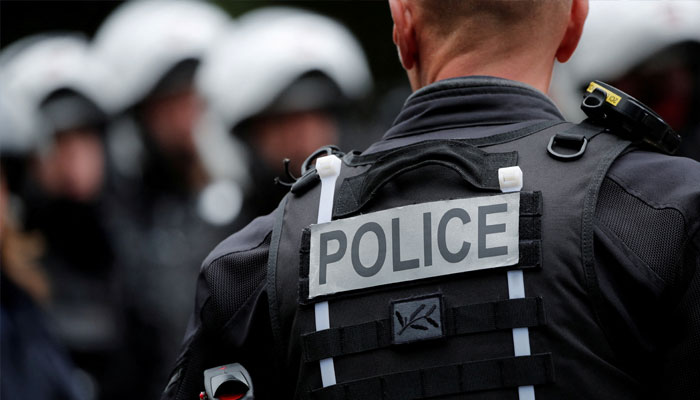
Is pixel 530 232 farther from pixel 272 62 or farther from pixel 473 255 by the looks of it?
pixel 272 62

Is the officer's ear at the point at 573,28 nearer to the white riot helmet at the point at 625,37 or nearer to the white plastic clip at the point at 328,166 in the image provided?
the white plastic clip at the point at 328,166

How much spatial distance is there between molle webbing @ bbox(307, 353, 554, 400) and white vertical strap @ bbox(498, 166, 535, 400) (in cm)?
1

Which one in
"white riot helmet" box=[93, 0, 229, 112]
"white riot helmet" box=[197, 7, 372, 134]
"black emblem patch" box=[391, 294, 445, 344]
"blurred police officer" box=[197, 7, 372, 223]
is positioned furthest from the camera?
"white riot helmet" box=[93, 0, 229, 112]

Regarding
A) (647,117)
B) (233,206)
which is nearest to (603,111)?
(647,117)

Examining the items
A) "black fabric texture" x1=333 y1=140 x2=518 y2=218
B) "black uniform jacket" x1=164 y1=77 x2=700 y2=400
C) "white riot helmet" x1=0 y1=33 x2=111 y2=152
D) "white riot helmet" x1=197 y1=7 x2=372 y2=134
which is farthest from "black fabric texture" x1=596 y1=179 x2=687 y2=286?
"white riot helmet" x1=0 y1=33 x2=111 y2=152

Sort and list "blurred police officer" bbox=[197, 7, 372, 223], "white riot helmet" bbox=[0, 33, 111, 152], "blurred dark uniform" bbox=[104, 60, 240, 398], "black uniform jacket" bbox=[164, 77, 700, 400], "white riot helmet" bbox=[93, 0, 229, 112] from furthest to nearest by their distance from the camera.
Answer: "white riot helmet" bbox=[93, 0, 229, 112]
"white riot helmet" bbox=[0, 33, 111, 152]
"blurred police officer" bbox=[197, 7, 372, 223]
"blurred dark uniform" bbox=[104, 60, 240, 398]
"black uniform jacket" bbox=[164, 77, 700, 400]

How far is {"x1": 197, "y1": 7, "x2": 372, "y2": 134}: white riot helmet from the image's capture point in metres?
6.16

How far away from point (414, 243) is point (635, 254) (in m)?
0.40

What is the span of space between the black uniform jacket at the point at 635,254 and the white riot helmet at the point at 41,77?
4789mm

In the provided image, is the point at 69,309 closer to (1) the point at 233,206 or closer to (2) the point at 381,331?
(1) the point at 233,206

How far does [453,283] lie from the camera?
1.90 metres

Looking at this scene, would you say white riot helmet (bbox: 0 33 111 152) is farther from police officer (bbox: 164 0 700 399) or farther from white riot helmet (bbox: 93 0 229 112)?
police officer (bbox: 164 0 700 399)

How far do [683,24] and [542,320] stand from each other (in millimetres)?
3237

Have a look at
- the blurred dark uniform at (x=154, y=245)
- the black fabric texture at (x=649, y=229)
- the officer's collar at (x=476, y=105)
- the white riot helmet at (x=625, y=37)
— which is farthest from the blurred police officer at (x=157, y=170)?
the black fabric texture at (x=649, y=229)
